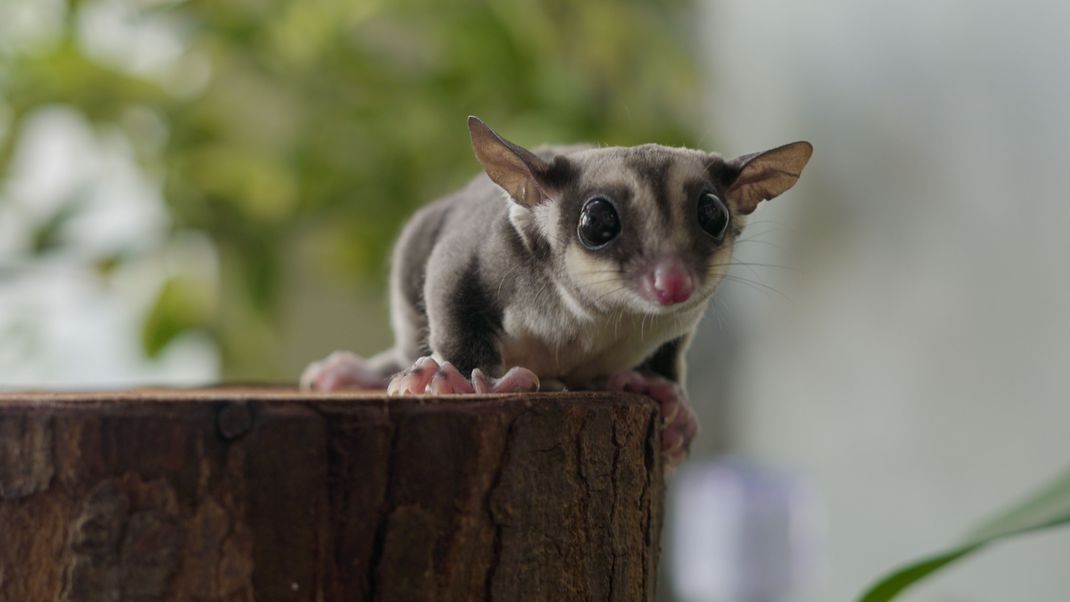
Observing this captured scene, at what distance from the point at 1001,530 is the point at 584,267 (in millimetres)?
698

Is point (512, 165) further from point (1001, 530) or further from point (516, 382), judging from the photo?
point (1001, 530)

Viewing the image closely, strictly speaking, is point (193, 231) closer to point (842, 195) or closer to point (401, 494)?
point (842, 195)

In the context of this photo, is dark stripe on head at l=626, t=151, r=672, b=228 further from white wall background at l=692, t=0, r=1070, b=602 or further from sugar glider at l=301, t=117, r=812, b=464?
white wall background at l=692, t=0, r=1070, b=602

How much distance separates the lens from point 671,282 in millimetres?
1625

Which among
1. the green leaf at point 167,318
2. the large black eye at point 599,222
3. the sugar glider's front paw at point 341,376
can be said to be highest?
the green leaf at point 167,318

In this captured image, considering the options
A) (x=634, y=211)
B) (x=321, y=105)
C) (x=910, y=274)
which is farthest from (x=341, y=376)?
(x=321, y=105)

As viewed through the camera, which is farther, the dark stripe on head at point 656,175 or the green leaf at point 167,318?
the green leaf at point 167,318

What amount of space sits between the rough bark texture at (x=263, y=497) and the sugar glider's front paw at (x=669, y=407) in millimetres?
504

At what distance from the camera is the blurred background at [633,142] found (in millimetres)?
3258

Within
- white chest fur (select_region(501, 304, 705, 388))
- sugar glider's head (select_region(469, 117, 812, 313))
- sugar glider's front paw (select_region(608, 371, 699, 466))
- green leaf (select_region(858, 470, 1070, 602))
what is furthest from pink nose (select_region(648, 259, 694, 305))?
green leaf (select_region(858, 470, 1070, 602))

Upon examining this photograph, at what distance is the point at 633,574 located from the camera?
1610mm

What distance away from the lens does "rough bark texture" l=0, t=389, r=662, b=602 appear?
1316mm

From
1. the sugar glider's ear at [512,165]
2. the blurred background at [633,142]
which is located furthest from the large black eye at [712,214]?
the blurred background at [633,142]

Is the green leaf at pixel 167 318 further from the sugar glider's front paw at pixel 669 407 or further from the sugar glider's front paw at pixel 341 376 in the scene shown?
the sugar glider's front paw at pixel 669 407
